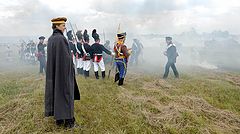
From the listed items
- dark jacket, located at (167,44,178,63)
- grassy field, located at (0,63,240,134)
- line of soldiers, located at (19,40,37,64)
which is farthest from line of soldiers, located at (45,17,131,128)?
line of soldiers, located at (19,40,37,64)

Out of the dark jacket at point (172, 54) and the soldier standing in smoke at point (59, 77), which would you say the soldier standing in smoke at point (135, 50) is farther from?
the soldier standing in smoke at point (59, 77)

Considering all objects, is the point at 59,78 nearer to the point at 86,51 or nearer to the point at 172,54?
the point at 86,51

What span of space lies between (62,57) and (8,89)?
15.4ft

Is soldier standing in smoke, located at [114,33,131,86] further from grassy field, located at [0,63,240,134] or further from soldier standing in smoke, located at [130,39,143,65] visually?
soldier standing in smoke, located at [130,39,143,65]

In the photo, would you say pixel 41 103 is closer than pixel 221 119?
No

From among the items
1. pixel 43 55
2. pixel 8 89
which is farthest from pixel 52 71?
pixel 43 55

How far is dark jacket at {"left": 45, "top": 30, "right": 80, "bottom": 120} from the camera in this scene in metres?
4.01

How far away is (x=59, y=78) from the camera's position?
402cm

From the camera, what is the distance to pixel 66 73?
4.05 metres

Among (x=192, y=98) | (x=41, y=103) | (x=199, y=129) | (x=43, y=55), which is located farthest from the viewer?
(x=43, y=55)

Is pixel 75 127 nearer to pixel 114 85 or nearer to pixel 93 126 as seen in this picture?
pixel 93 126

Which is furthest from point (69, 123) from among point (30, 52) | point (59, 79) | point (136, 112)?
point (30, 52)

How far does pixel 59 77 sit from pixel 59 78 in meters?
0.02

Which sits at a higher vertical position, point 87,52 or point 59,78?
point 87,52
